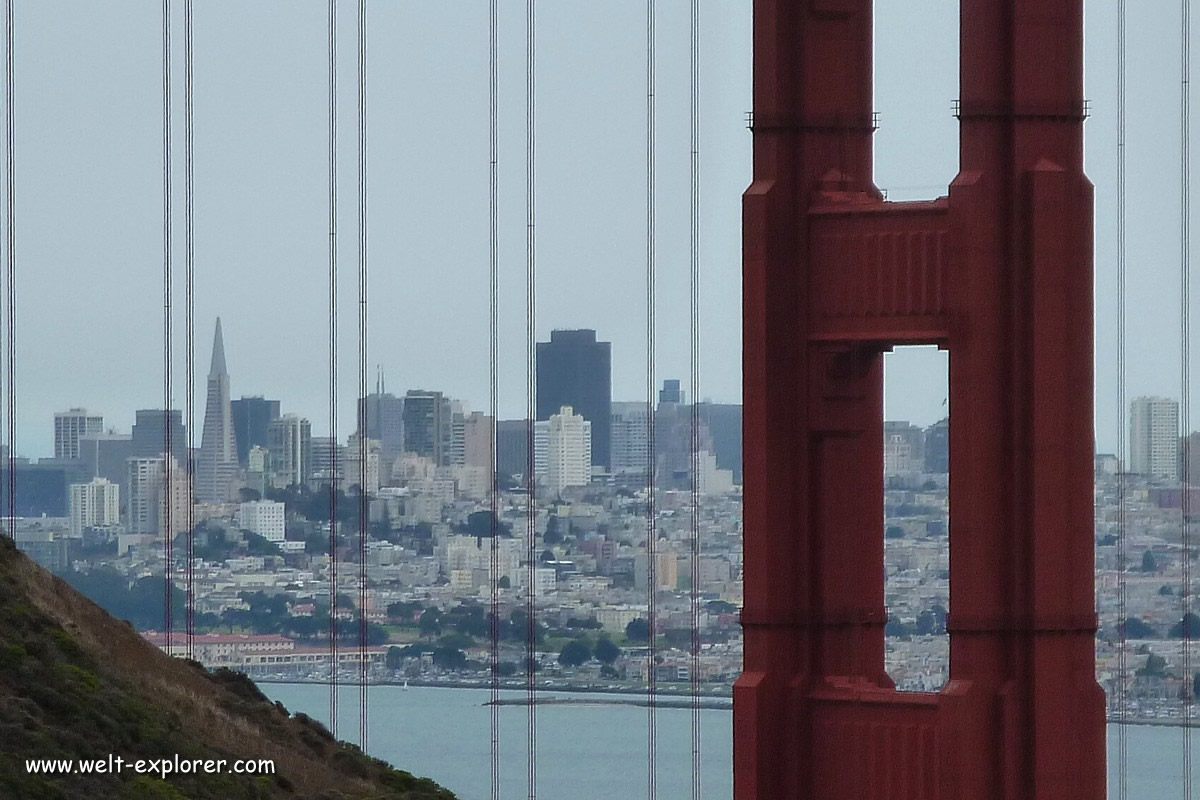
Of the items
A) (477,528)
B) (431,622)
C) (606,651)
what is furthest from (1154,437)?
(606,651)

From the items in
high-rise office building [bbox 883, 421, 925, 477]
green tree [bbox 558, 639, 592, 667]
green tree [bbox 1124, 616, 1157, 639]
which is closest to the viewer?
high-rise office building [bbox 883, 421, 925, 477]

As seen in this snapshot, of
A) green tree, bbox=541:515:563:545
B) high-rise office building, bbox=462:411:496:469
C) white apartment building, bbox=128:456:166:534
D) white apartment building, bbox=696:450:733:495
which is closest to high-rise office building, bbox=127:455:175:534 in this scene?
white apartment building, bbox=128:456:166:534

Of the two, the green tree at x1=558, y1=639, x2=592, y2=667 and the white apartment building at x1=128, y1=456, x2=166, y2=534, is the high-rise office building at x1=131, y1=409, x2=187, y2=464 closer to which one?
the white apartment building at x1=128, y1=456, x2=166, y2=534

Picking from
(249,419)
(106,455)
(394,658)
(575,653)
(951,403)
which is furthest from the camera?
(575,653)

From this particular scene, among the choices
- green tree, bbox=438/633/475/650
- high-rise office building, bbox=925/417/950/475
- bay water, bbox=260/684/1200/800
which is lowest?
bay water, bbox=260/684/1200/800

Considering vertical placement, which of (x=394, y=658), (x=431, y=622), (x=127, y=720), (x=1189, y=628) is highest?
(x=1189, y=628)

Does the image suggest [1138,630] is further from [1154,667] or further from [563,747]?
[563,747]
